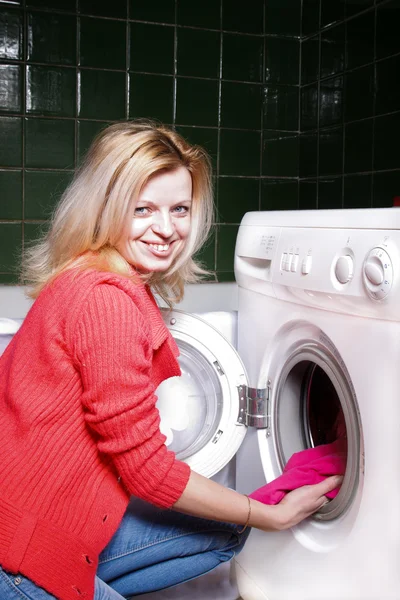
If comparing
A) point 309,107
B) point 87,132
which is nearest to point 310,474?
point 87,132

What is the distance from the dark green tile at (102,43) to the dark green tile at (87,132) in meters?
0.20

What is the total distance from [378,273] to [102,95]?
1.84m

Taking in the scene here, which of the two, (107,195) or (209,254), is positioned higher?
(107,195)

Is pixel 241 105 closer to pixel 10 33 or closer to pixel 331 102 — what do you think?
pixel 331 102

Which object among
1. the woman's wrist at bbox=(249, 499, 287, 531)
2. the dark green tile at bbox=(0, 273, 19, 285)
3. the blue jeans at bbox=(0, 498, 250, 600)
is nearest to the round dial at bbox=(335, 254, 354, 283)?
the woman's wrist at bbox=(249, 499, 287, 531)

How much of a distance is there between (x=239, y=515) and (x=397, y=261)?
469mm

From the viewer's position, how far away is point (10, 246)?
258cm

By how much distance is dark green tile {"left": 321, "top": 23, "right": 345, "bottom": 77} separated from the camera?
2510 mm

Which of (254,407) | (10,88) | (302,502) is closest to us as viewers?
(302,502)

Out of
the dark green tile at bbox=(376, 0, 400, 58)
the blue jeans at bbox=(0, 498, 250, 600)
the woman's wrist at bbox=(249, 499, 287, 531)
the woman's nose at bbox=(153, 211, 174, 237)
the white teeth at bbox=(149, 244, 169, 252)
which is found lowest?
the blue jeans at bbox=(0, 498, 250, 600)

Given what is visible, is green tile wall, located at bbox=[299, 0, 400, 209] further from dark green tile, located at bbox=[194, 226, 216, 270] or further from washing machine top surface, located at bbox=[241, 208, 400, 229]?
washing machine top surface, located at bbox=[241, 208, 400, 229]

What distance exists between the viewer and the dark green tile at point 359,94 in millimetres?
2336

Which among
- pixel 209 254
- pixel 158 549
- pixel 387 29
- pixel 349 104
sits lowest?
pixel 158 549

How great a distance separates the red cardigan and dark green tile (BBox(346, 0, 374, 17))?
1.68 meters
